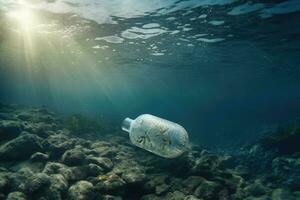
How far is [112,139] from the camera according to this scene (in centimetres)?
1816

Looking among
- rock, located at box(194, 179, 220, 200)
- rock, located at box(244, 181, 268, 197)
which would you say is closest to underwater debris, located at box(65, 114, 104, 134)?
rock, located at box(194, 179, 220, 200)

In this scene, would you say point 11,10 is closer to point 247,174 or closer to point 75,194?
point 75,194

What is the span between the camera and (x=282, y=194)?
36.4 ft

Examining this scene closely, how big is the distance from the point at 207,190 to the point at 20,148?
701 cm

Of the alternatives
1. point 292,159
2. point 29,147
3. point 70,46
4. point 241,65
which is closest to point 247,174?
point 292,159

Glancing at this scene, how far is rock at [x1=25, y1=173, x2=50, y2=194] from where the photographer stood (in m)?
8.10

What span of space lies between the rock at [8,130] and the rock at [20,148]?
7.20 ft

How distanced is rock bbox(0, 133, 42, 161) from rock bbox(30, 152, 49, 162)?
400mm

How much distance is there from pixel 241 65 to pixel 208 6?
23183 millimetres

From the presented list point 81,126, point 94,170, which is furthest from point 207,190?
point 81,126

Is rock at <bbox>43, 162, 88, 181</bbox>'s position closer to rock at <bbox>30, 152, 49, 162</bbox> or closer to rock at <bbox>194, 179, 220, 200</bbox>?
rock at <bbox>30, 152, 49, 162</bbox>

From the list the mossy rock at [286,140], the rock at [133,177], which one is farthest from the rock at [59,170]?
the mossy rock at [286,140]

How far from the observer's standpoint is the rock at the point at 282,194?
10.8 metres

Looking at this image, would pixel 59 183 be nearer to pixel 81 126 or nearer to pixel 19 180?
pixel 19 180
